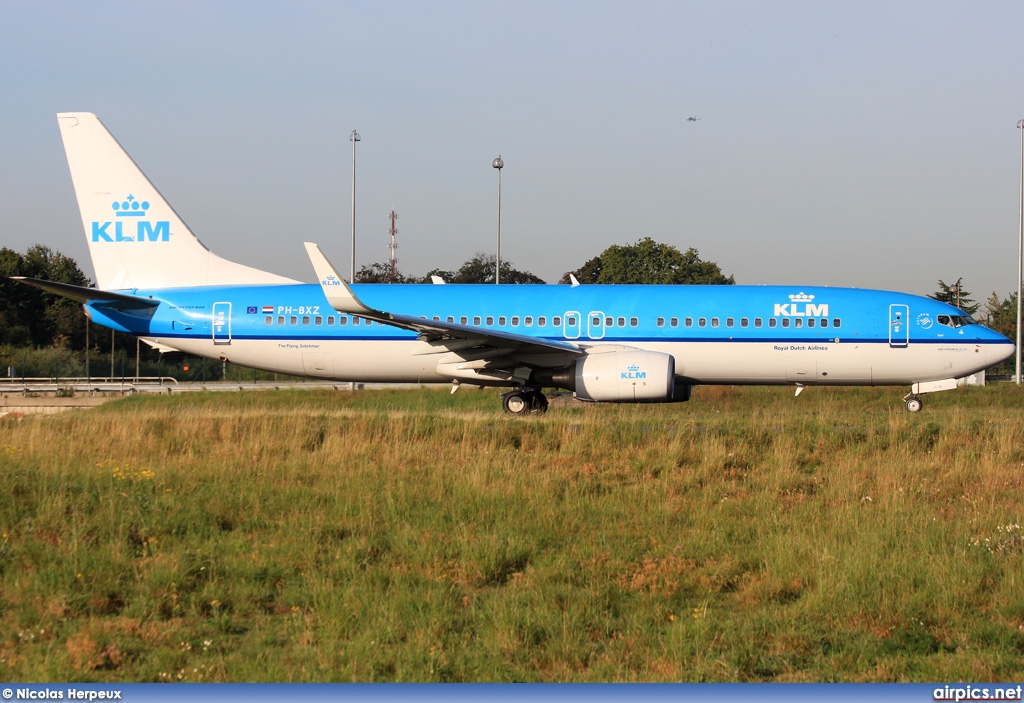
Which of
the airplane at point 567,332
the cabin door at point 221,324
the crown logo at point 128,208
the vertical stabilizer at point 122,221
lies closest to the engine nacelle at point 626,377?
the airplane at point 567,332

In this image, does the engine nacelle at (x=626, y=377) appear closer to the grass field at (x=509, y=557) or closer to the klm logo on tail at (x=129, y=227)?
the grass field at (x=509, y=557)

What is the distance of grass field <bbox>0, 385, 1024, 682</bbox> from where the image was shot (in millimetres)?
6379

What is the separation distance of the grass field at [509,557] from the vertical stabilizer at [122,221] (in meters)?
9.90

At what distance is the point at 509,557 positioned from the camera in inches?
327

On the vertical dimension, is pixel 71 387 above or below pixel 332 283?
below

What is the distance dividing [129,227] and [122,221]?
239 millimetres

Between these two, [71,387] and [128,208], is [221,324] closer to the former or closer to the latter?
[128,208]

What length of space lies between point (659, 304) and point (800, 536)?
12995 mm

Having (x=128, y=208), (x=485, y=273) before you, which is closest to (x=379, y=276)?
(x=485, y=273)

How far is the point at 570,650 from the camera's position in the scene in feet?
21.0

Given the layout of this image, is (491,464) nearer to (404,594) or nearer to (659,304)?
(404,594)

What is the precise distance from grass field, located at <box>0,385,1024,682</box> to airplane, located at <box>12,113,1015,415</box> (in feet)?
23.3

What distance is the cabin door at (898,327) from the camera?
A: 2130 centimetres

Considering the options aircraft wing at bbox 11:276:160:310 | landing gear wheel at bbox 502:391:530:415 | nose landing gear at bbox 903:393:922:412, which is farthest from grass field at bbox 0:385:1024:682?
aircraft wing at bbox 11:276:160:310
